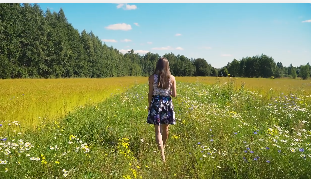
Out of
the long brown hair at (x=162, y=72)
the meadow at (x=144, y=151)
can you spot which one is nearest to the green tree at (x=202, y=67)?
the meadow at (x=144, y=151)

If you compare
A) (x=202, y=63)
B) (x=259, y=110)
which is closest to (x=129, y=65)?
(x=202, y=63)

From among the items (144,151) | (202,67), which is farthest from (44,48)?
(202,67)

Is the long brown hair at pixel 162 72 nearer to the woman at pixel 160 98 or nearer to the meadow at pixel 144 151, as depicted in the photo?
the woman at pixel 160 98

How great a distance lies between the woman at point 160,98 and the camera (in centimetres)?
500

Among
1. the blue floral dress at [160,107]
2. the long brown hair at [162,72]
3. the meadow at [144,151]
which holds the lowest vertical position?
the meadow at [144,151]

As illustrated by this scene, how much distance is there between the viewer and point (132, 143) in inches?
231

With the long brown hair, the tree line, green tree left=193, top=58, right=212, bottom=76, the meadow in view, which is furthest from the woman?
green tree left=193, top=58, right=212, bottom=76

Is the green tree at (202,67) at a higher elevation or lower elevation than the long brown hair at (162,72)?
higher

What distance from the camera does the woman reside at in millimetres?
5000

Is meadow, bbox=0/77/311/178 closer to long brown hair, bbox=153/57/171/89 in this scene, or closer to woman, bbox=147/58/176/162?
woman, bbox=147/58/176/162

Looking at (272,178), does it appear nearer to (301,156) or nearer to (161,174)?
(301,156)

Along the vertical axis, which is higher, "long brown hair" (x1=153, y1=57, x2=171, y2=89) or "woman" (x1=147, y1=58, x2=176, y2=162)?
"long brown hair" (x1=153, y1=57, x2=171, y2=89)

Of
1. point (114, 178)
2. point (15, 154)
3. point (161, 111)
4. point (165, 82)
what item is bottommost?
point (114, 178)

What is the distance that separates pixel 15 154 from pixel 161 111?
287 cm
